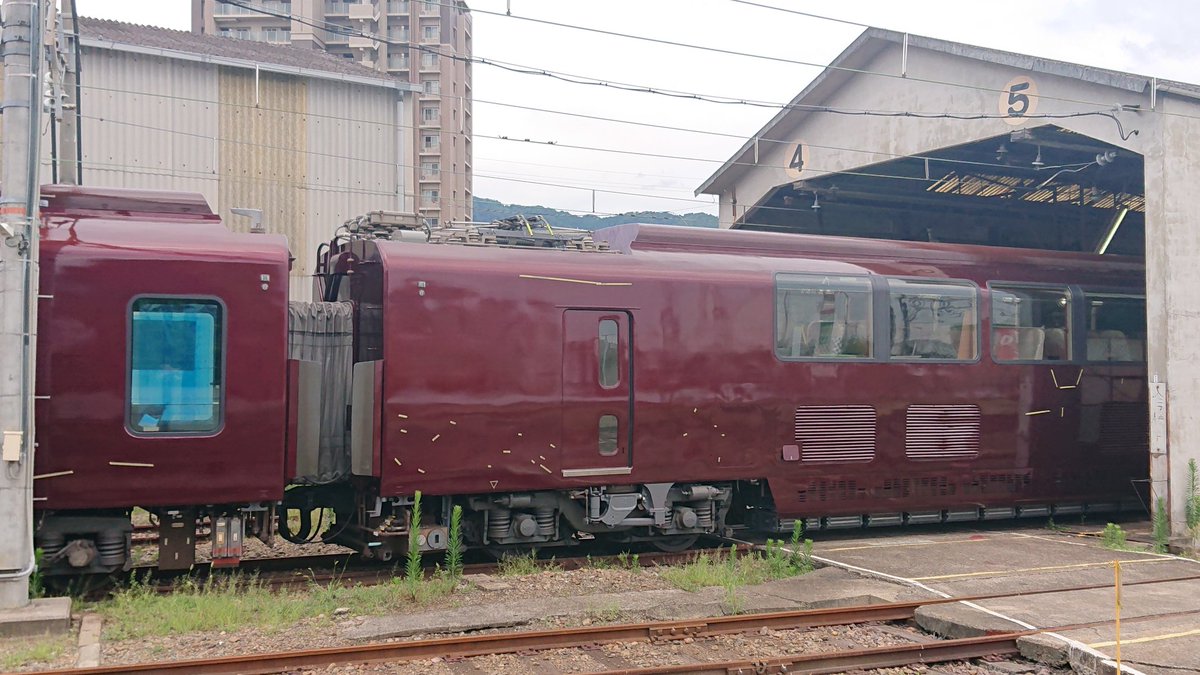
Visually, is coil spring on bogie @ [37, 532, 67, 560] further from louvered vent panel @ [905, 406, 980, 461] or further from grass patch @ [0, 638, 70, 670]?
louvered vent panel @ [905, 406, 980, 461]

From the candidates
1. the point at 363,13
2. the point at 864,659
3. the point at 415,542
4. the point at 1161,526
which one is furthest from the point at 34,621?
the point at 363,13

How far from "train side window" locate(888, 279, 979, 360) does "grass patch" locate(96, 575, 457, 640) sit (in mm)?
5988

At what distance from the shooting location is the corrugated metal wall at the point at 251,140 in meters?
18.3

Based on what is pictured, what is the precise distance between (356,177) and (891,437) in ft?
39.5

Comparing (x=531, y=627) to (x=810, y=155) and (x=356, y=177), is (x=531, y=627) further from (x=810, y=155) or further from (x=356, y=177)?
(x=356, y=177)

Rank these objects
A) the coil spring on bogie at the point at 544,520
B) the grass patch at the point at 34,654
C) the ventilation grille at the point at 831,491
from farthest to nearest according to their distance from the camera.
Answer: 1. the ventilation grille at the point at 831,491
2. the coil spring on bogie at the point at 544,520
3. the grass patch at the point at 34,654

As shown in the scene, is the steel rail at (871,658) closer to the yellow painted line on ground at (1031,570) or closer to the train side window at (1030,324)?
the yellow painted line on ground at (1031,570)

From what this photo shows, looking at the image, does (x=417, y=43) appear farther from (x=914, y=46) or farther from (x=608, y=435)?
(x=608, y=435)

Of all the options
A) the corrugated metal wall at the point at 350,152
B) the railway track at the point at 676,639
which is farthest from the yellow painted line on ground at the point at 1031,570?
the corrugated metal wall at the point at 350,152

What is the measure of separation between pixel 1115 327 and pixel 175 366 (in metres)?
11.3

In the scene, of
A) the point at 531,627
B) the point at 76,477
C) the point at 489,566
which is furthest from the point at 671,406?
the point at 76,477

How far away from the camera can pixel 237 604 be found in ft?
A: 25.7

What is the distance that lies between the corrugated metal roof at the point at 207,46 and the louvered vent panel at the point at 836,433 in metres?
12.4

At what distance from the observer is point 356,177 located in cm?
1986
